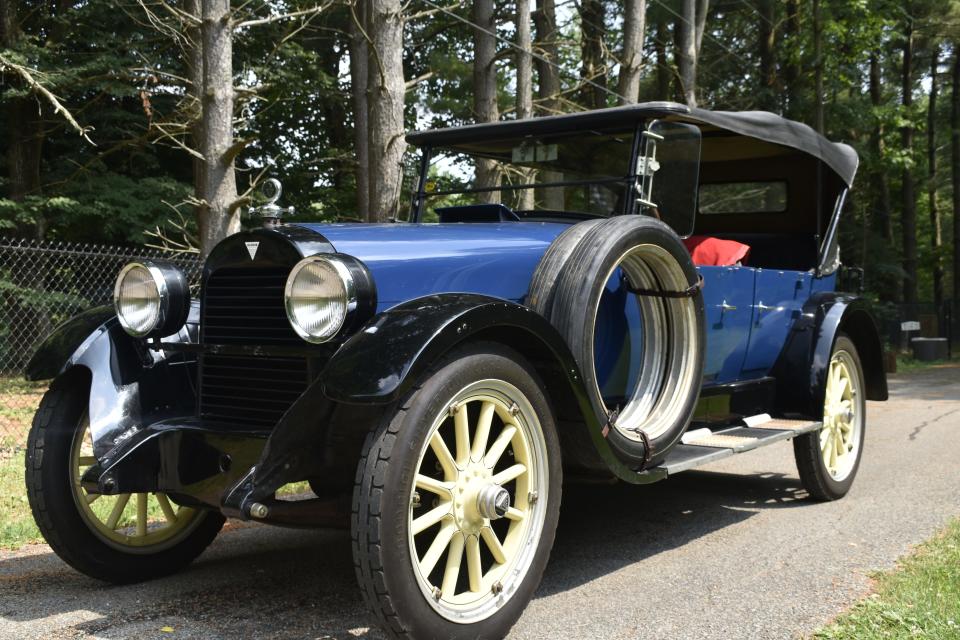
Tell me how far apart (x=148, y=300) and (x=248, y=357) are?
0.57 meters

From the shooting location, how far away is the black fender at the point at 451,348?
2.90 meters

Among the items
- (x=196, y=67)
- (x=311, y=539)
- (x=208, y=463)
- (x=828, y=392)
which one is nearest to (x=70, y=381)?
(x=208, y=463)

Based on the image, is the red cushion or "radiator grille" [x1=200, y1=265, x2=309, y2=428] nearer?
"radiator grille" [x1=200, y1=265, x2=309, y2=428]

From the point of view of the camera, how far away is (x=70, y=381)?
396 centimetres

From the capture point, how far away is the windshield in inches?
194

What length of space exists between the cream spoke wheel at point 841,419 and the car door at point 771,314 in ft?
1.19

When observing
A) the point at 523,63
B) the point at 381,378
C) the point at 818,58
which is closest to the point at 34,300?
the point at 523,63

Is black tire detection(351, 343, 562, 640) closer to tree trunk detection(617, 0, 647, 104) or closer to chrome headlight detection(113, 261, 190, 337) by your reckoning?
chrome headlight detection(113, 261, 190, 337)

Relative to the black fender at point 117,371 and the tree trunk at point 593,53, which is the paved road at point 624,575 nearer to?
the black fender at point 117,371

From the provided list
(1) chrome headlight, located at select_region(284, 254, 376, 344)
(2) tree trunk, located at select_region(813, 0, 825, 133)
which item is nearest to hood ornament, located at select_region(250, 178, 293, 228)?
(1) chrome headlight, located at select_region(284, 254, 376, 344)

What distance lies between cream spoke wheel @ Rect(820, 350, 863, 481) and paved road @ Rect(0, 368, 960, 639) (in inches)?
8.4

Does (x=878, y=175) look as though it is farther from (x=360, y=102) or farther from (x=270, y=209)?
(x=270, y=209)

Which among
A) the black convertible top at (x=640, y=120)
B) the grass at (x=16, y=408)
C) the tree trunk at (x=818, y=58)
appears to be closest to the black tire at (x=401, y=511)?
the black convertible top at (x=640, y=120)

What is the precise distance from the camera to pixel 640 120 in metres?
4.83
